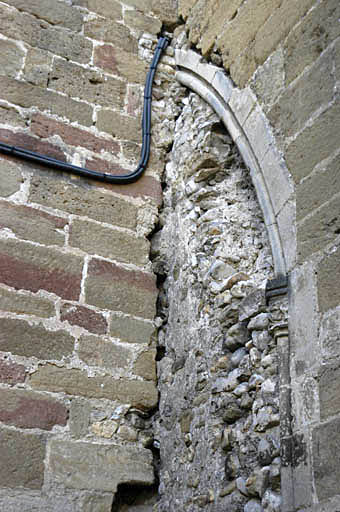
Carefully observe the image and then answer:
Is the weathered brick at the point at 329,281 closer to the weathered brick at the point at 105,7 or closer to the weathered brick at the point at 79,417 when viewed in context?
the weathered brick at the point at 79,417

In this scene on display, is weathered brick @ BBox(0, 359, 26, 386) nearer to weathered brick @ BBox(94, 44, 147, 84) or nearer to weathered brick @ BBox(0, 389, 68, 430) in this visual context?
weathered brick @ BBox(0, 389, 68, 430)

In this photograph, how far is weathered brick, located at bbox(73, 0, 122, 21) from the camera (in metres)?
3.94

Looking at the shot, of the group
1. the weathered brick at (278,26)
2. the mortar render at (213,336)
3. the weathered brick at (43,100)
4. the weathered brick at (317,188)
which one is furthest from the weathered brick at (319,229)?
the weathered brick at (43,100)

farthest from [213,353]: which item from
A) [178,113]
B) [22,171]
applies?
[178,113]

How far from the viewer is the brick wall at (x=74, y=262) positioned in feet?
9.14

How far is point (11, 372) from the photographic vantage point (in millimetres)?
2836

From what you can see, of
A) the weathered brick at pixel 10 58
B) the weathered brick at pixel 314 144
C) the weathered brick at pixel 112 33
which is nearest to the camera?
the weathered brick at pixel 314 144

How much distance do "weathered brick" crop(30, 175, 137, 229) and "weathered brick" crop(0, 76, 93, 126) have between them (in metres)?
0.43

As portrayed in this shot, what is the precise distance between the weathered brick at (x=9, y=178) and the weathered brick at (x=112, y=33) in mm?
1065

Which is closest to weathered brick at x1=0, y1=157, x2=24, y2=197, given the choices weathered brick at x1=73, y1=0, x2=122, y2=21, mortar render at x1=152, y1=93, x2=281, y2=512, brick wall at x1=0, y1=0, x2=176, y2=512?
brick wall at x1=0, y1=0, x2=176, y2=512

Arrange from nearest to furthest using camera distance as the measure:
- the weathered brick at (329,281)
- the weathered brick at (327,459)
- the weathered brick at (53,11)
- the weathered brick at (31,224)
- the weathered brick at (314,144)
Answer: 1. the weathered brick at (327,459)
2. the weathered brick at (329,281)
3. the weathered brick at (314,144)
4. the weathered brick at (31,224)
5. the weathered brick at (53,11)

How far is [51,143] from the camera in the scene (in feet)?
11.3

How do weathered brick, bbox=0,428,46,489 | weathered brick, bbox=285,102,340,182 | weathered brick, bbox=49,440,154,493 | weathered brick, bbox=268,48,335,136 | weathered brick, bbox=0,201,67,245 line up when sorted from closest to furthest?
weathered brick, bbox=285,102,340,182 → weathered brick, bbox=268,48,335,136 → weathered brick, bbox=0,428,46,489 → weathered brick, bbox=49,440,154,493 → weathered brick, bbox=0,201,67,245

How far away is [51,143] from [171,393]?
143 cm
